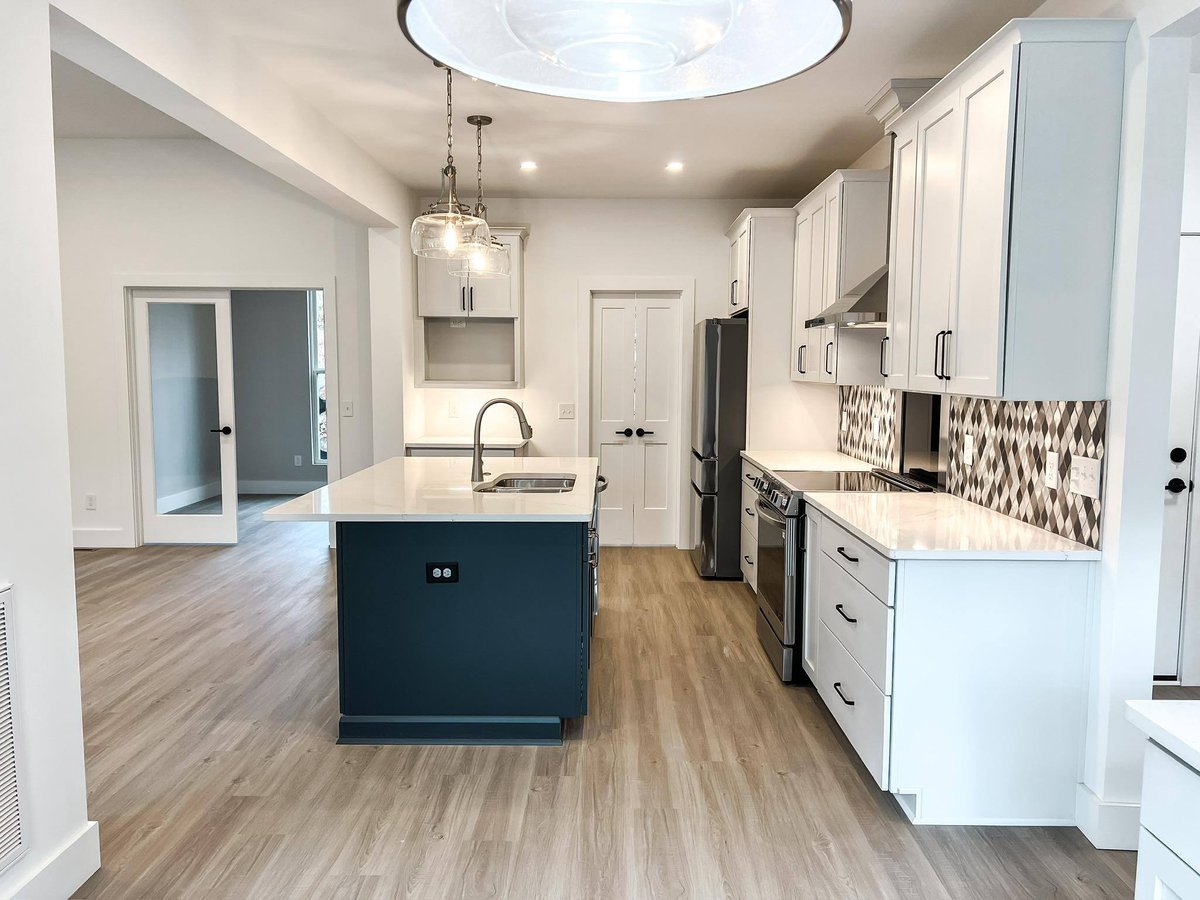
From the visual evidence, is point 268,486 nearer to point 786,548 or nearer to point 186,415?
point 186,415

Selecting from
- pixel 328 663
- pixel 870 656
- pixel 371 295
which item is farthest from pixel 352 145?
pixel 870 656

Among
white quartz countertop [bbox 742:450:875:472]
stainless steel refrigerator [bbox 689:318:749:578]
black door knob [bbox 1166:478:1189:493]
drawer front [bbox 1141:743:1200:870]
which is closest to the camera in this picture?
drawer front [bbox 1141:743:1200:870]

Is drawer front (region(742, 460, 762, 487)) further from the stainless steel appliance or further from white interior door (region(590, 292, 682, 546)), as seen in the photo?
white interior door (region(590, 292, 682, 546))

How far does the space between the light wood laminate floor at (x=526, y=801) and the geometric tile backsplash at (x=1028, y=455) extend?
96 centimetres

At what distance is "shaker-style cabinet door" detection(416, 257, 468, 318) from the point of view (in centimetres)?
574

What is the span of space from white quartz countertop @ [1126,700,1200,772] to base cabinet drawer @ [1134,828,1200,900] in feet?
0.50

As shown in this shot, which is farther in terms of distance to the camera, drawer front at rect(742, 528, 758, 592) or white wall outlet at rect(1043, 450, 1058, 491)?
drawer front at rect(742, 528, 758, 592)

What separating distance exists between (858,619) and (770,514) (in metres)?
1.09

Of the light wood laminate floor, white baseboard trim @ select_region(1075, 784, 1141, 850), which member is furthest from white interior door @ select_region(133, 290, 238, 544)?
white baseboard trim @ select_region(1075, 784, 1141, 850)

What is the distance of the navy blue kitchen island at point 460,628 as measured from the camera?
9.62 feet

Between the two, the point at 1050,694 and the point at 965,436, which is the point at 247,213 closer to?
the point at 965,436

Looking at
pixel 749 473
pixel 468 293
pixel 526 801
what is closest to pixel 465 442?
pixel 468 293

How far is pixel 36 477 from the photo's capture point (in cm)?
193

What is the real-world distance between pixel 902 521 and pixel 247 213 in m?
5.06
